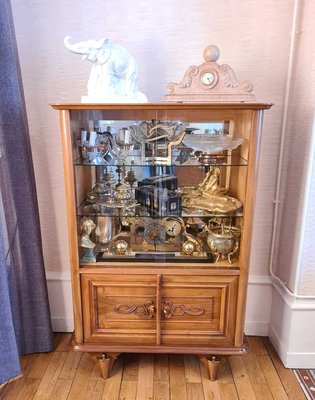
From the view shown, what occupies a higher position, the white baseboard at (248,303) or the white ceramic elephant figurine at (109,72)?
the white ceramic elephant figurine at (109,72)

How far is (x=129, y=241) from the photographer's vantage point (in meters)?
1.64

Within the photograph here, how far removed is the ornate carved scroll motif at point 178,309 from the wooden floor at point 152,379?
371 millimetres

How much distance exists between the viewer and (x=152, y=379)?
1618 millimetres

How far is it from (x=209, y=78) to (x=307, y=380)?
1.60 metres

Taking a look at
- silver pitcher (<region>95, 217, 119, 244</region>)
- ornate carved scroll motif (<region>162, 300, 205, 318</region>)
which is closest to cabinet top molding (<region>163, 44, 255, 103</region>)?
silver pitcher (<region>95, 217, 119, 244</region>)

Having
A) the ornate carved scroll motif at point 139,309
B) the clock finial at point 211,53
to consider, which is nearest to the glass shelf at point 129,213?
the ornate carved scroll motif at point 139,309

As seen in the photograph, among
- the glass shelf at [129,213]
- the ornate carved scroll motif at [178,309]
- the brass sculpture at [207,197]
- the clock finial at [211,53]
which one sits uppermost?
the clock finial at [211,53]

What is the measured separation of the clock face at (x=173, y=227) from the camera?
5.23 ft

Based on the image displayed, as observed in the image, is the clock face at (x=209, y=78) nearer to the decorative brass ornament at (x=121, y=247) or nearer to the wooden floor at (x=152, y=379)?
the decorative brass ornament at (x=121, y=247)

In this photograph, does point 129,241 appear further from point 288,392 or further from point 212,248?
point 288,392

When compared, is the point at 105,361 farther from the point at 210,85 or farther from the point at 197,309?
the point at 210,85

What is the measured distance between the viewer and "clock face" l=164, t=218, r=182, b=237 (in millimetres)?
1594

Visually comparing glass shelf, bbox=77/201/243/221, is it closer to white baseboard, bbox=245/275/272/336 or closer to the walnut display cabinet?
the walnut display cabinet

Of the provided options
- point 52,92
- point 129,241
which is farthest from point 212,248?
point 52,92
